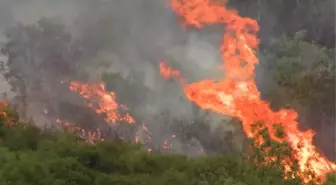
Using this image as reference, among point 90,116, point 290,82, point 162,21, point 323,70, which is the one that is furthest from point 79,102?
point 323,70

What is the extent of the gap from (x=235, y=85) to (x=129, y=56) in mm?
3900

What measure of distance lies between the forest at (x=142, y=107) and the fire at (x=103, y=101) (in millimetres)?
34

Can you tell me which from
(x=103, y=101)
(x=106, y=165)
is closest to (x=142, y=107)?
(x=103, y=101)

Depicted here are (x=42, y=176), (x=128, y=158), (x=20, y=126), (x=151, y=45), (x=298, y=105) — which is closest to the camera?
(x=42, y=176)

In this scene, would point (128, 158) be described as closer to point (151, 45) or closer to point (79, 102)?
point (79, 102)

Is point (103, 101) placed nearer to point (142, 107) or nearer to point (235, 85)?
point (142, 107)

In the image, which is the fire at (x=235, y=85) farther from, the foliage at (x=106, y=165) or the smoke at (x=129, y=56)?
the foliage at (x=106, y=165)

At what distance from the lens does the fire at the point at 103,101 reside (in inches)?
716

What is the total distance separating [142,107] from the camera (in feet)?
62.5

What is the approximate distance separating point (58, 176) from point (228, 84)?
9.66 m

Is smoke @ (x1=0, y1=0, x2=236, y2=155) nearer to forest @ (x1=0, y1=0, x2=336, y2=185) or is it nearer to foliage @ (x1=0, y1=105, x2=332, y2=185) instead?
forest @ (x1=0, y1=0, x2=336, y2=185)

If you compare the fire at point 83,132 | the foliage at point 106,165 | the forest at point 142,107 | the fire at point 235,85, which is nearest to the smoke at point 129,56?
the forest at point 142,107

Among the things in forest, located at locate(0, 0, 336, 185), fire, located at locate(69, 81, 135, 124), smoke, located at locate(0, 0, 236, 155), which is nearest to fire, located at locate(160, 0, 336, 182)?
forest, located at locate(0, 0, 336, 185)

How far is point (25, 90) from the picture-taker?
18.3 metres
